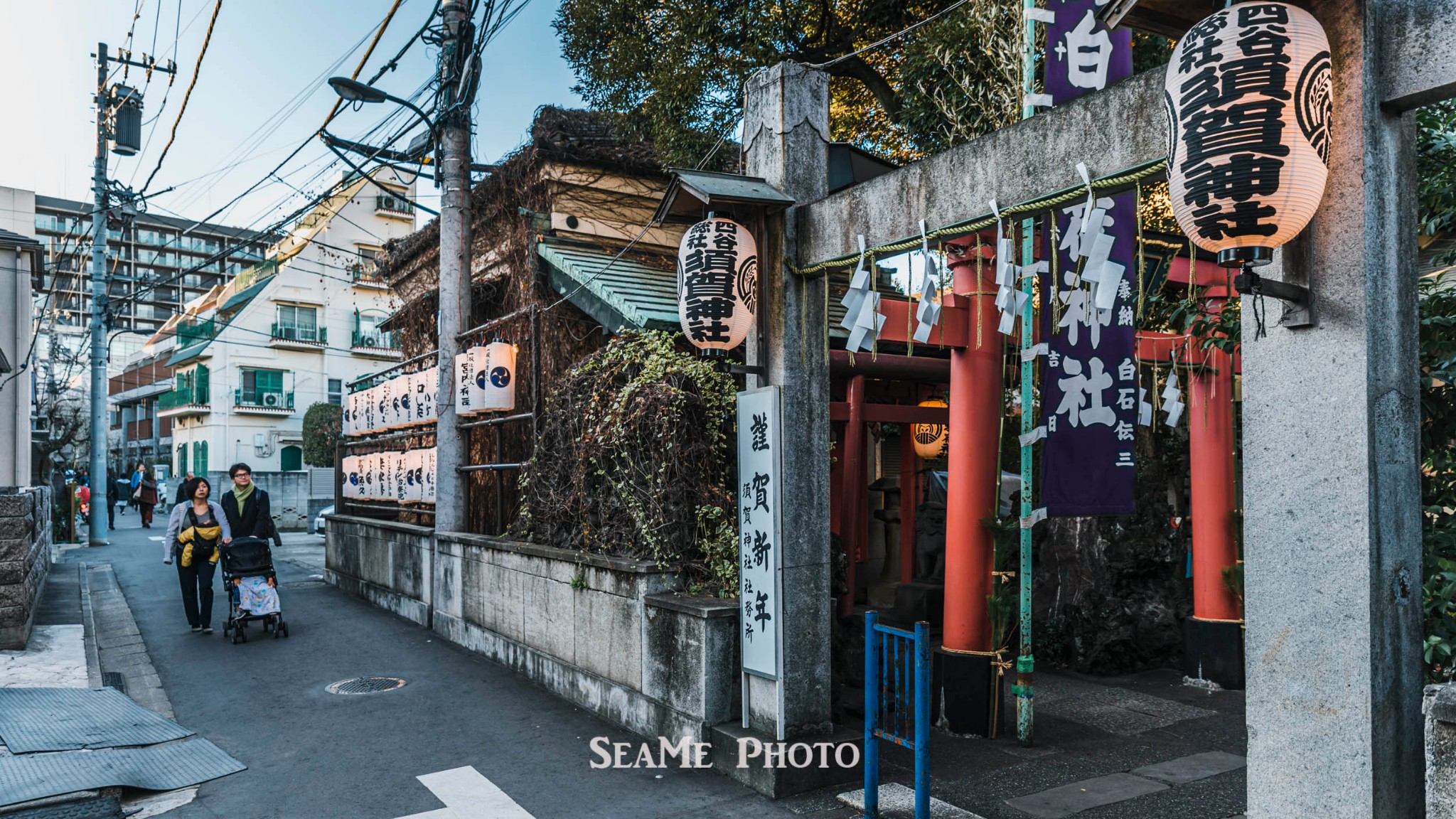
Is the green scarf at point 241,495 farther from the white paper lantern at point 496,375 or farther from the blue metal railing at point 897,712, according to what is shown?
the blue metal railing at point 897,712

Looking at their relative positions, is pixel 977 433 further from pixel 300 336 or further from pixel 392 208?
pixel 300 336

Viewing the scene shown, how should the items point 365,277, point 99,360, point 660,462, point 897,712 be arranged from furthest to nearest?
1. point 365,277
2. point 99,360
3. point 660,462
4. point 897,712

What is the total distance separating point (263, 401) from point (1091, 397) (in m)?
39.0

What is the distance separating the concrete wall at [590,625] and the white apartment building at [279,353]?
27229mm

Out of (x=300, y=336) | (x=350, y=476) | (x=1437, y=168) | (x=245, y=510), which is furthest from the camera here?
(x=300, y=336)

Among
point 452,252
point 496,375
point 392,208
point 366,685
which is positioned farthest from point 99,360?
point 366,685

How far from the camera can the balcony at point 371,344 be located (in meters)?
40.3

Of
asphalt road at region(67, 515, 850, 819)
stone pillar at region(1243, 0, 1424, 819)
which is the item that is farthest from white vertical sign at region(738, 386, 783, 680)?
stone pillar at region(1243, 0, 1424, 819)

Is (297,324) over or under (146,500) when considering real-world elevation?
over

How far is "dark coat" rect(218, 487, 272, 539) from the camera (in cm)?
1158

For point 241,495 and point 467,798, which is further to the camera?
point 241,495

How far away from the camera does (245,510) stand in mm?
11641

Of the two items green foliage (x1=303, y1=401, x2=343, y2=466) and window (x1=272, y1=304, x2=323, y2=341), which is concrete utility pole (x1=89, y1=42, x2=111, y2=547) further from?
window (x1=272, y1=304, x2=323, y2=341)

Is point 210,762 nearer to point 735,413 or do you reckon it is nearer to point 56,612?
point 735,413
